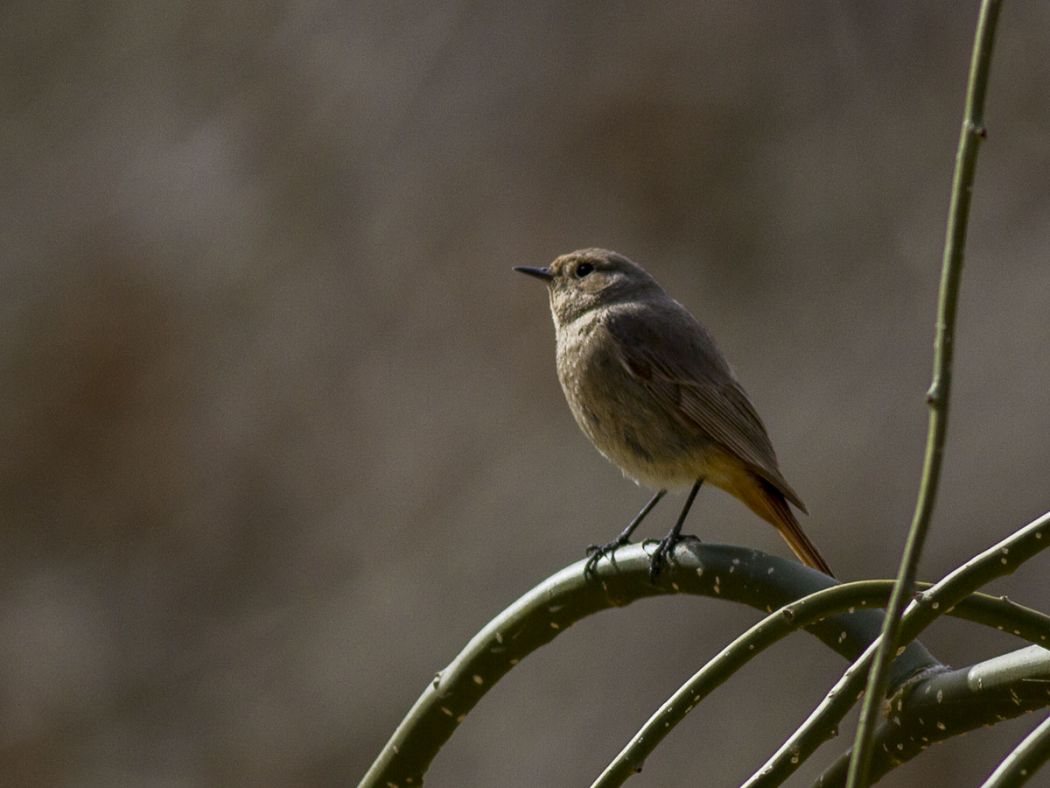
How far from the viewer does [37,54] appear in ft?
29.9

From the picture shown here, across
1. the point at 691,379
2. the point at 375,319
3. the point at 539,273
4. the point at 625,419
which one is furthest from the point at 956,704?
the point at 375,319

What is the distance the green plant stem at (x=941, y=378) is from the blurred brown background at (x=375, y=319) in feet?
22.3

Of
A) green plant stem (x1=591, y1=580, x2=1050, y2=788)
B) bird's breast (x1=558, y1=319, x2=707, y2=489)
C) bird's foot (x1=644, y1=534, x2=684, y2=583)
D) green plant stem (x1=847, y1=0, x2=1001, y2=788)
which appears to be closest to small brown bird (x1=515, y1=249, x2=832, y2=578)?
bird's breast (x1=558, y1=319, x2=707, y2=489)

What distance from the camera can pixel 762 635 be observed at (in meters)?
1.52

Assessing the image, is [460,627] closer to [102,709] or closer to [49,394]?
[102,709]

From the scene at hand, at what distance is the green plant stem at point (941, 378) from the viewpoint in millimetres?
1104

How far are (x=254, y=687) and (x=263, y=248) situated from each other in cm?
271

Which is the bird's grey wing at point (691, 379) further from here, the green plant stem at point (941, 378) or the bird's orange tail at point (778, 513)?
the green plant stem at point (941, 378)

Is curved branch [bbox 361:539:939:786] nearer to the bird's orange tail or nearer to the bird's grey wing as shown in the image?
the bird's orange tail

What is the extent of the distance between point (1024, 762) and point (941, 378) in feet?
1.49

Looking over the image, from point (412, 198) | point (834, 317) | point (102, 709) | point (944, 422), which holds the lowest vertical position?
point (102, 709)

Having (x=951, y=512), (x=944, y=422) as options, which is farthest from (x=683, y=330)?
(x=951, y=512)

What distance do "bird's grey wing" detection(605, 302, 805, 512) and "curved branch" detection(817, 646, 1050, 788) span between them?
1887 mm

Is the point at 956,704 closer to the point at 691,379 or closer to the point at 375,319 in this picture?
the point at 691,379
